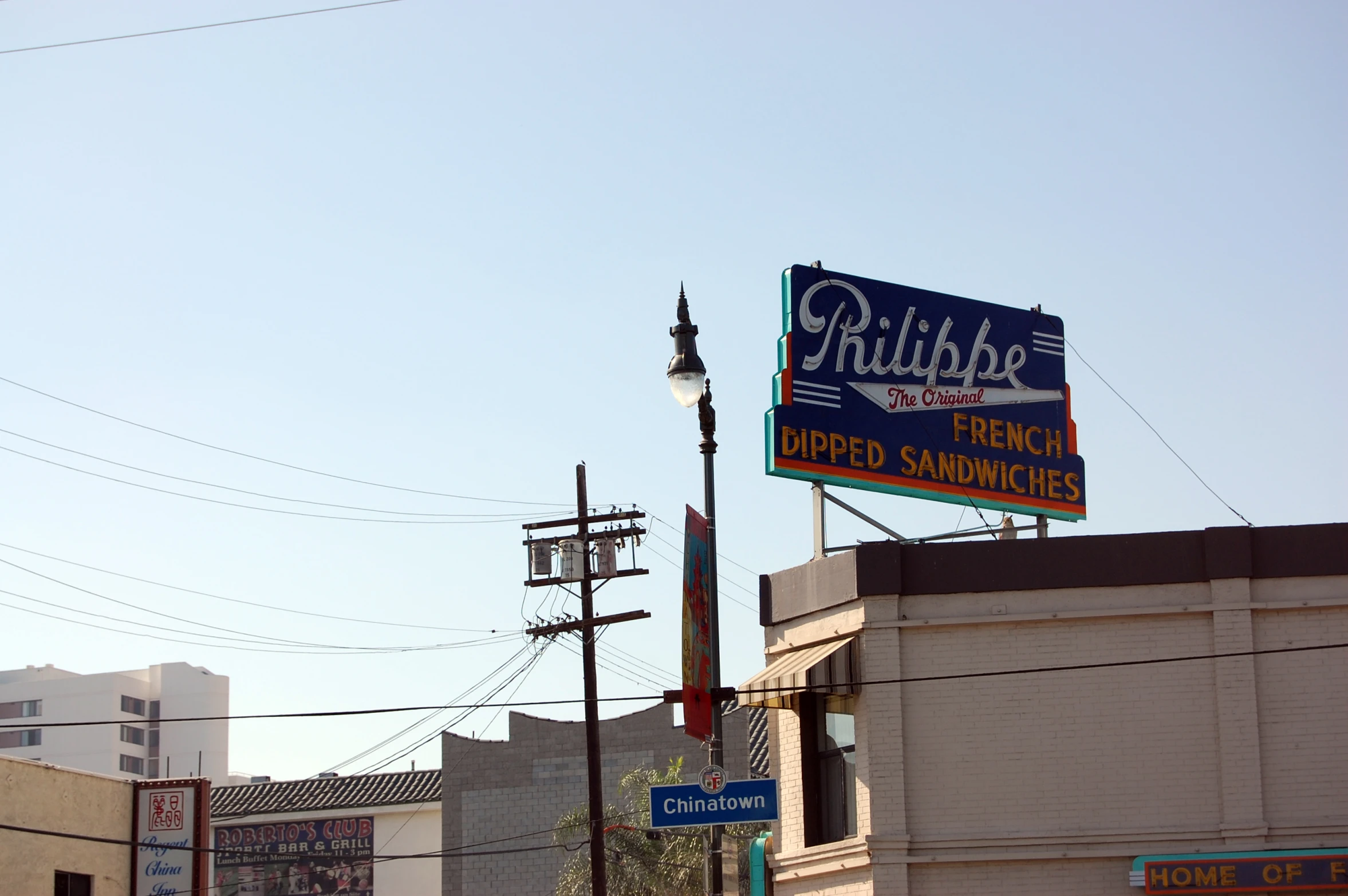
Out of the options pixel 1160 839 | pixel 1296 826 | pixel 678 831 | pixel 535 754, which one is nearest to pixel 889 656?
pixel 1160 839

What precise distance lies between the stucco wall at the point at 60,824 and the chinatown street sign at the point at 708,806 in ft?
63.8

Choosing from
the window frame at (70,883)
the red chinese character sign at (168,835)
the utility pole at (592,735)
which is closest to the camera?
the utility pole at (592,735)

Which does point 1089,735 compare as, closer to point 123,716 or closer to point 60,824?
point 60,824

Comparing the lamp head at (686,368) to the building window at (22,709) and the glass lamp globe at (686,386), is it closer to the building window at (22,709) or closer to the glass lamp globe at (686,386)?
the glass lamp globe at (686,386)

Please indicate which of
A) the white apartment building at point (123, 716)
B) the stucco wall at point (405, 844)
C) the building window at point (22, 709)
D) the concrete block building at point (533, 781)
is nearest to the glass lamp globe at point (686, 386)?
the concrete block building at point (533, 781)

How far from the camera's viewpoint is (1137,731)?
1798 cm

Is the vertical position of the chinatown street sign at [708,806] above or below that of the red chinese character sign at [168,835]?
above

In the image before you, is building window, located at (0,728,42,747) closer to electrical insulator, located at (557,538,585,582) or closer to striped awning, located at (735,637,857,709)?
electrical insulator, located at (557,538,585,582)

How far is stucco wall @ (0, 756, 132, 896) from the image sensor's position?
32250 millimetres

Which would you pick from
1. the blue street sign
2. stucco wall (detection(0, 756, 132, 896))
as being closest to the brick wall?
the blue street sign

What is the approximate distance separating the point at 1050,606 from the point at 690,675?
4254 millimetres

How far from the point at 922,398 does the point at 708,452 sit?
498cm

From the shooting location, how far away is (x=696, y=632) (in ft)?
60.1

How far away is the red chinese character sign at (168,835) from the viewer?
36.1 metres
